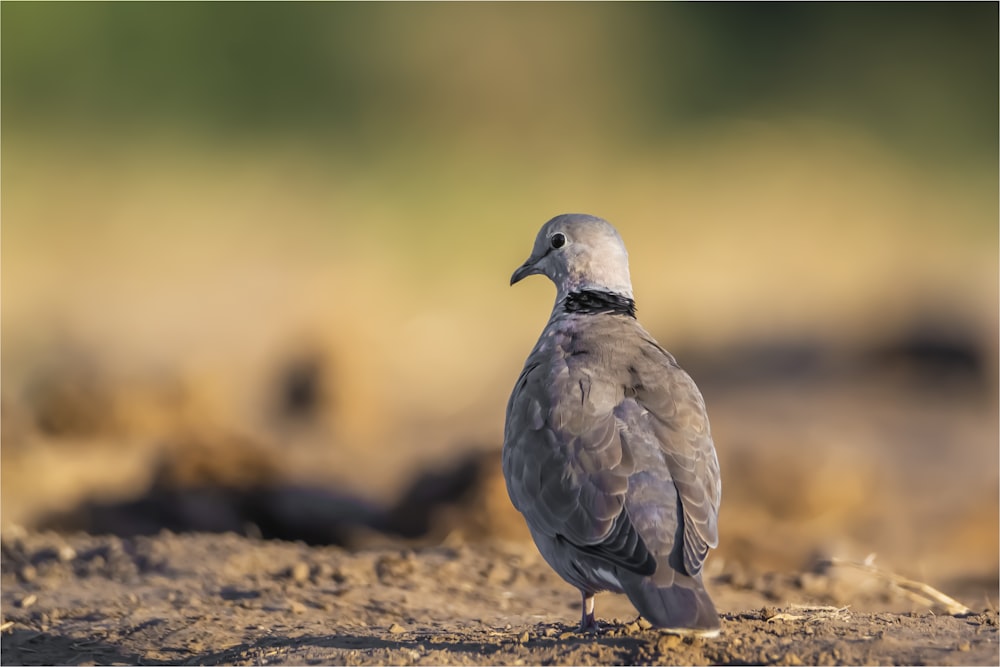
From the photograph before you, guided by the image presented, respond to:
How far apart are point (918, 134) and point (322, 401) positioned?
920 centimetres

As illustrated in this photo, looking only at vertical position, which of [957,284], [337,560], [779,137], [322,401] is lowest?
[337,560]

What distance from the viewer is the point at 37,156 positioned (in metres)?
15.2

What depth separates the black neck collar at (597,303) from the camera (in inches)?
219

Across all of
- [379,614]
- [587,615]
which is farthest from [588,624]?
[379,614]

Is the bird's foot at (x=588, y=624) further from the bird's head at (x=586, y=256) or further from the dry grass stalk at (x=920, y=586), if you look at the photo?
the bird's head at (x=586, y=256)

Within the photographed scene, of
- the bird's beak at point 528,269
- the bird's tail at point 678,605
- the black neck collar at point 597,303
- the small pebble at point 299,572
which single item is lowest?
the bird's tail at point 678,605

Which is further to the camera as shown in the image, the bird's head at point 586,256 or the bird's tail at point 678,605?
the bird's head at point 586,256

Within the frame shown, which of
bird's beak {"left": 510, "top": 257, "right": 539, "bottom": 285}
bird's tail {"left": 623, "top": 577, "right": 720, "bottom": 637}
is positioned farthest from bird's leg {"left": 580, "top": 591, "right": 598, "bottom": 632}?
bird's beak {"left": 510, "top": 257, "right": 539, "bottom": 285}

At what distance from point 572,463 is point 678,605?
0.71 meters

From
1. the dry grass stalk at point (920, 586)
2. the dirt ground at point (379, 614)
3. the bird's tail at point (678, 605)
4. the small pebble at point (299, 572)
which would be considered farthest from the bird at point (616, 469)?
the small pebble at point (299, 572)

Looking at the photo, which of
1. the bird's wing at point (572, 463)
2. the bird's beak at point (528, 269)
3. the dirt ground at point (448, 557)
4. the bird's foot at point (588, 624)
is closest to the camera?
the bird's wing at point (572, 463)

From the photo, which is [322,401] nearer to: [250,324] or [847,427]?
[250,324]

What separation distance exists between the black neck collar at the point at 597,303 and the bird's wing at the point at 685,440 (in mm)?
344

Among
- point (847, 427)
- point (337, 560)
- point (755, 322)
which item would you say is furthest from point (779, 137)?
point (337, 560)
